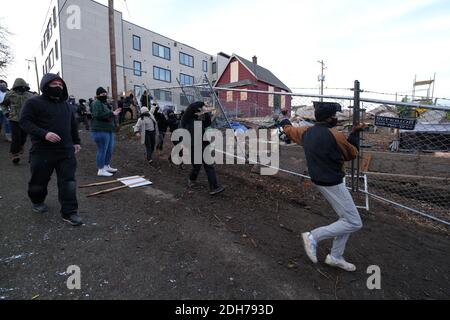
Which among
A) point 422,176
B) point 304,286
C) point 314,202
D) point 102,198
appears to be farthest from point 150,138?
point 422,176

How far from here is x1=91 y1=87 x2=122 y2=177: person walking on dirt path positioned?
534cm

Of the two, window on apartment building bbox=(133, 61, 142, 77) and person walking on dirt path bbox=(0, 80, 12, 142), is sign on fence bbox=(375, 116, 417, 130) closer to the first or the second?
person walking on dirt path bbox=(0, 80, 12, 142)

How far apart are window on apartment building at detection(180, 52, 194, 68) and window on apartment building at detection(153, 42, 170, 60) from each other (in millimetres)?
2587

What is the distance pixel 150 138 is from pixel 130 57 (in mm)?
28436

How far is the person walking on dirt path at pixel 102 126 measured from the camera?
17.5 ft

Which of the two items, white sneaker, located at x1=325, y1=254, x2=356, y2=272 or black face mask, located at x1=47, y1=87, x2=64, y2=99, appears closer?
white sneaker, located at x1=325, y1=254, x2=356, y2=272

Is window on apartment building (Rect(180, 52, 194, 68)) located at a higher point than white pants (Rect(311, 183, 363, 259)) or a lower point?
higher

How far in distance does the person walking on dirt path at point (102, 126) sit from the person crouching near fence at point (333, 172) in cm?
410

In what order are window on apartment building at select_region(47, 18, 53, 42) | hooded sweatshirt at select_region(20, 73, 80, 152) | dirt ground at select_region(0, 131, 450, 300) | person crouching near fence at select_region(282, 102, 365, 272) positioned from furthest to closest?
window on apartment building at select_region(47, 18, 53, 42)
hooded sweatshirt at select_region(20, 73, 80, 152)
person crouching near fence at select_region(282, 102, 365, 272)
dirt ground at select_region(0, 131, 450, 300)

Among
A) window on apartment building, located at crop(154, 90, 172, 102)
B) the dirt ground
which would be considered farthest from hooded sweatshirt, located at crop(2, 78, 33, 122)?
window on apartment building, located at crop(154, 90, 172, 102)

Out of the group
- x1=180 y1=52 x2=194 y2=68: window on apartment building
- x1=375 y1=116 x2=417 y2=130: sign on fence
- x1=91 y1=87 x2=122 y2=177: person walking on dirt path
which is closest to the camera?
x1=375 y1=116 x2=417 y2=130: sign on fence

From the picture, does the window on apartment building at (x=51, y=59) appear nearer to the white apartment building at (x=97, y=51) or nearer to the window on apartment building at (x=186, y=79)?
the white apartment building at (x=97, y=51)

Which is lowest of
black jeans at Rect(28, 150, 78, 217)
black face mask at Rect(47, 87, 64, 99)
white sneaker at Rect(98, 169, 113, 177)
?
white sneaker at Rect(98, 169, 113, 177)
